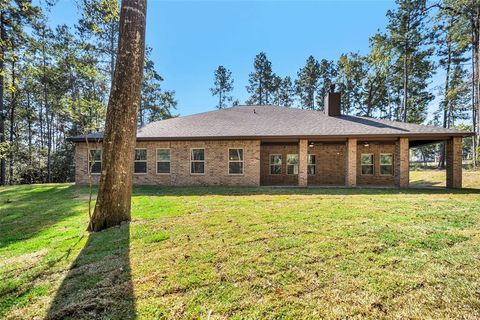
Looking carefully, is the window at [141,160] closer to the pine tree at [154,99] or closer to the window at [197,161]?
the window at [197,161]

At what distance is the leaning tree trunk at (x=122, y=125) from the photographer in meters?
4.19

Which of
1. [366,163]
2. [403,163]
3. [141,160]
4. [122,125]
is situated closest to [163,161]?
[141,160]

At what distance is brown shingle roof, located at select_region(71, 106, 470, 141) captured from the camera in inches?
406

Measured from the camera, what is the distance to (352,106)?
94.5 ft

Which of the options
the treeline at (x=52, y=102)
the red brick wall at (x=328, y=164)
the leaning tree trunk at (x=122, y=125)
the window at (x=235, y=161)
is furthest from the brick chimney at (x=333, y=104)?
the treeline at (x=52, y=102)

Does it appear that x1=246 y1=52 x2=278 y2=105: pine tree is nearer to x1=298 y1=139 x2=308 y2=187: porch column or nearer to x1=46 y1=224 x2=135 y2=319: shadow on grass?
x1=298 y1=139 x2=308 y2=187: porch column

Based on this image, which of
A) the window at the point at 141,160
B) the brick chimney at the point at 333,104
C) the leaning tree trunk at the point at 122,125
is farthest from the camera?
the brick chimney at the point at 333,104

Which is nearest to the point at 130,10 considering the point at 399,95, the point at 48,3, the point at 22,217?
the point at 48,3

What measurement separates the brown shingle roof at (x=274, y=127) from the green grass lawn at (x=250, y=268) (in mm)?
6450

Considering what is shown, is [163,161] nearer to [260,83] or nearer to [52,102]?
[52,102]

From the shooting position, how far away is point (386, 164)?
13.5 m

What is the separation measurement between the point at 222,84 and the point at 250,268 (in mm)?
32927

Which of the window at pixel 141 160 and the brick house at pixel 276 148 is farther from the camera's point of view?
the window at pixel 141 160

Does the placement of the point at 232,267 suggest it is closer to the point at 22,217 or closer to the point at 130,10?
the point at 130,10
